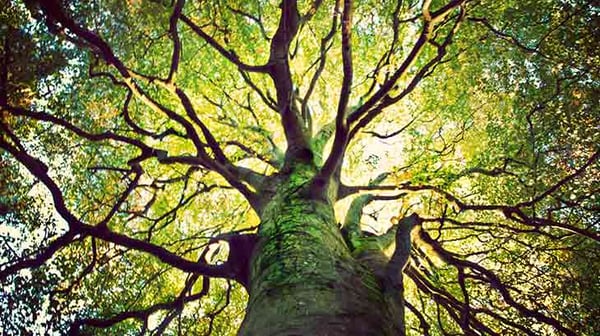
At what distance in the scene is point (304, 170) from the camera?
15.9 ft

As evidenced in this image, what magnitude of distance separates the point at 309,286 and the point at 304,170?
2448mm

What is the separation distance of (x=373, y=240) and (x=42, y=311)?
3234mm

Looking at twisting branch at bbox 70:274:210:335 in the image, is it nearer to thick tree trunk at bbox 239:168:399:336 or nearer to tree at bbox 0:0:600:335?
tree at bbox 0:0:600:335

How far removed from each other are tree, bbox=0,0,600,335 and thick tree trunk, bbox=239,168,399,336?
0.01m

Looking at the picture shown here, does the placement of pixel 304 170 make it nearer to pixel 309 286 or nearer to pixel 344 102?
pixel 344 102

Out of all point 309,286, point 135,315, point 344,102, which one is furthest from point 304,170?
point 309,286

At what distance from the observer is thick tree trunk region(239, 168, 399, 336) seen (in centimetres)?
219

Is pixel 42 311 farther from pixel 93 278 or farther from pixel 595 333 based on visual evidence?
pixel 595 333

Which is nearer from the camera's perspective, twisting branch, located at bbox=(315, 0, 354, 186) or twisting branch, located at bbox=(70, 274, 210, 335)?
twisting branch, located at bbox=(315, 0, 354, 186)

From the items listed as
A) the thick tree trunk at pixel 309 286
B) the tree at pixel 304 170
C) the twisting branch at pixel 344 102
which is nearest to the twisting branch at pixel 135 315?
the tree at pixel 304 170

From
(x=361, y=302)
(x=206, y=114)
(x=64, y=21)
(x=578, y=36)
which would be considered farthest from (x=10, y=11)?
(x=578, y=36)

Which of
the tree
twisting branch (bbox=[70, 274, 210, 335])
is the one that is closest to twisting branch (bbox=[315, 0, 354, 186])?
the tree

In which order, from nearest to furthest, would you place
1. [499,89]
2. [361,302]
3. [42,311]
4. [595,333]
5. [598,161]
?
[361,302]
[42,311]
[595,333]
[598,161]
[499,89]

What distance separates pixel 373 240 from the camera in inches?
159
